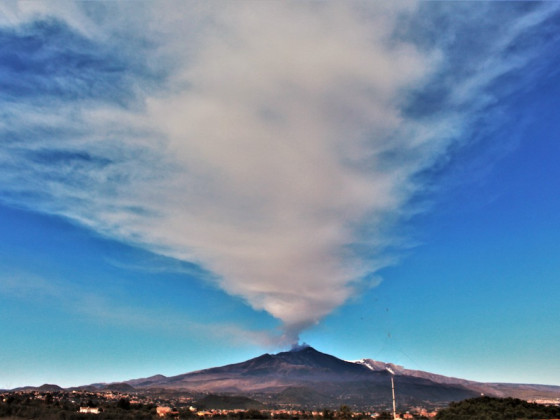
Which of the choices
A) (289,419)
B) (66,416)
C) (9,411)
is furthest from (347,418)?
(9,411)

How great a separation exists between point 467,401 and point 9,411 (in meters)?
85.1

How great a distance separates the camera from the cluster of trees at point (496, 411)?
73.4 m

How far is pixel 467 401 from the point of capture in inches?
3484

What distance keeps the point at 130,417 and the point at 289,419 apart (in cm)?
3964

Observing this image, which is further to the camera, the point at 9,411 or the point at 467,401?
the point at 467,401

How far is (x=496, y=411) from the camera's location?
78.2 m

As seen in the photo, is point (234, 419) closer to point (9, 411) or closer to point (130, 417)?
point (130, 417)

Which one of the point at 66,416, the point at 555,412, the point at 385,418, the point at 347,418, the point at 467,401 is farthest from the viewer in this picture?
the point at 385,418

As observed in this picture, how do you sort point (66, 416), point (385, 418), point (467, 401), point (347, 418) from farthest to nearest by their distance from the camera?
point (385, 418) → point (347, 418) → point (467, 401) → point (66, 416)

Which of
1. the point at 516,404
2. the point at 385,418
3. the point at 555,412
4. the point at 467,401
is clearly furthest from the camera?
the point at 385,418

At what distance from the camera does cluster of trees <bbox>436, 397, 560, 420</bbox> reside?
241 feet

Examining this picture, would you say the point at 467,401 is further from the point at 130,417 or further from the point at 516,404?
the point at 130,417

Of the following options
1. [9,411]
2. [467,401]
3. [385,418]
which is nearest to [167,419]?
[9,411]

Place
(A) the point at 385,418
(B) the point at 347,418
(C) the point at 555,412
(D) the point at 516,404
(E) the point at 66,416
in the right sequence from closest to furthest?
(E) the point at 66,416 < (C) the point at 555,412 < (D) the point at 516,404 < (B) the point at 347,418 < (A) the point at 385,418
